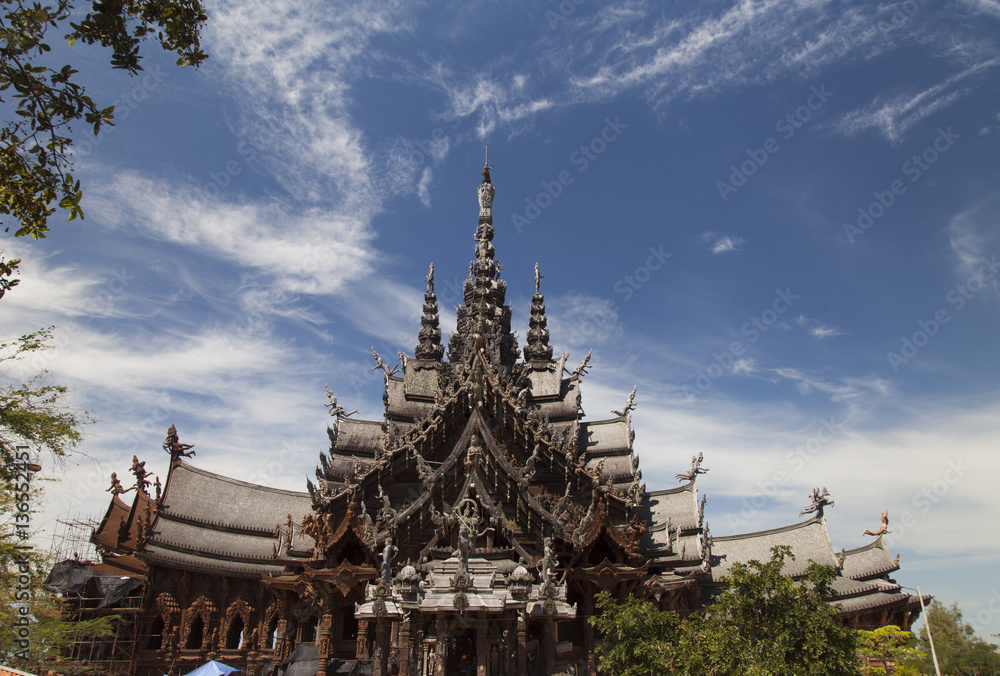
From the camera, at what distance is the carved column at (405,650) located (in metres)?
11.6

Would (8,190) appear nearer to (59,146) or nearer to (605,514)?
(59,146)

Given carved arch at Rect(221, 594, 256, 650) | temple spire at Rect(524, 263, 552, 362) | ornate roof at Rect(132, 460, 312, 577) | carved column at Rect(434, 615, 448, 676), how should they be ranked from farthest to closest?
temple spire at Rect(524, 263, 552, 362), ornate roof at Rect(132, 460, 312, 577), carved arch at Rect(221, 594, 256, 650), carved column at Rect(434, 615, 448, 676)

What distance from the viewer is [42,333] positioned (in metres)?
11.6

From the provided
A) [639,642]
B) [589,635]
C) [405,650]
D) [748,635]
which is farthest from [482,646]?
[589,635]

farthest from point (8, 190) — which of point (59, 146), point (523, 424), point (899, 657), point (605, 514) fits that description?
point (899, 657)

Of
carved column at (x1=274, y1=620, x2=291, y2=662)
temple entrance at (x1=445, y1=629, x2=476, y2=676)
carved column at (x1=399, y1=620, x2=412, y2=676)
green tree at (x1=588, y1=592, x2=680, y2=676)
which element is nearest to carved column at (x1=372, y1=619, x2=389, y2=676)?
carved column at (x1=399, y1=620, x2=412, y2=676)

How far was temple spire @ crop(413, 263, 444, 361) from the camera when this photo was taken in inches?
1499

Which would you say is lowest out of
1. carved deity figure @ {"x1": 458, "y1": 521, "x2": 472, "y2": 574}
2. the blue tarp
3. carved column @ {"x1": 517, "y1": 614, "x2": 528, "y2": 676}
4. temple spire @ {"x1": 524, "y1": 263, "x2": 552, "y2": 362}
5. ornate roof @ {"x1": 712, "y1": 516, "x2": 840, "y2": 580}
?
the blue tarp

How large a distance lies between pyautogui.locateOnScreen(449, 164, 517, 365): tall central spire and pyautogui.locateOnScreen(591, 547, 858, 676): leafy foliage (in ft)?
53.3

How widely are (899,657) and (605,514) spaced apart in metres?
9.27

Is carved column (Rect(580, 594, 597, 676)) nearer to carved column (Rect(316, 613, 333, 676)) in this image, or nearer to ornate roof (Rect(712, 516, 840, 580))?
carved column (Rect(316, 613, 333, 676))

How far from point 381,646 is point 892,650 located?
47.7 ft

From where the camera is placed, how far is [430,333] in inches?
1549

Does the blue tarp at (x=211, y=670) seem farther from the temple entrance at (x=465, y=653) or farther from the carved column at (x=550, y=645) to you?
the carved column at (x=550, y=645)
